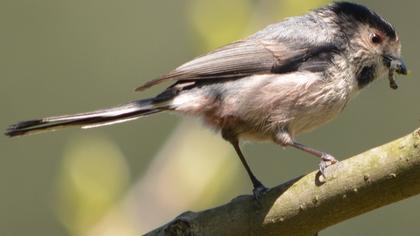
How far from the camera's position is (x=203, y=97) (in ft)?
14.0

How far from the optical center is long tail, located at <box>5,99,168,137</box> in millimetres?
3750

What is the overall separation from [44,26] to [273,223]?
5.93 metres

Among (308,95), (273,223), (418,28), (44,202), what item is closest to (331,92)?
(308,95)

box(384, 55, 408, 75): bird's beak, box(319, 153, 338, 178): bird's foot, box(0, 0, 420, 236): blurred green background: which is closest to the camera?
box(319, 153, 338, 178): bird's foot

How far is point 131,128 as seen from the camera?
24.9 ft

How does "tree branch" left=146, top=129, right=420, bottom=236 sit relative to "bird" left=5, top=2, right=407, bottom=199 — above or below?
below

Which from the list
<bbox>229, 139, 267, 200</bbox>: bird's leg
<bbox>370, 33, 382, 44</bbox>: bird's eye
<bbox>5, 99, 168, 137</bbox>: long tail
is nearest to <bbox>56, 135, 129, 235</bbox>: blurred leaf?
<bbox>5, 99, 168, 137</bbox>: long tail

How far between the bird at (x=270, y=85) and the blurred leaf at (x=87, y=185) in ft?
0.63

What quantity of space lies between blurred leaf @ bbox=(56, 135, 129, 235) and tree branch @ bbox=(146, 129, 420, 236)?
383mm

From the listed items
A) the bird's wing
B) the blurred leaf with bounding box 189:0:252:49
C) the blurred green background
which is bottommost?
the blurred green background

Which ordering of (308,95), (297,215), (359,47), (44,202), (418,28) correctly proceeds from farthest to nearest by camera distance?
(418,28)
(44,202)
(359,47)
(308,95)
(297,215)

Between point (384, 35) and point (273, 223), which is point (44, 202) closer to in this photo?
point (384, 35)

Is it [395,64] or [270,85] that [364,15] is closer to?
[395,64]

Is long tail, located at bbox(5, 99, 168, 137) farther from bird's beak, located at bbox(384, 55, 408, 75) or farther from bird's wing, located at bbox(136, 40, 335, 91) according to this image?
bird's beak, located at bbox(384, 55, 408, 75)
